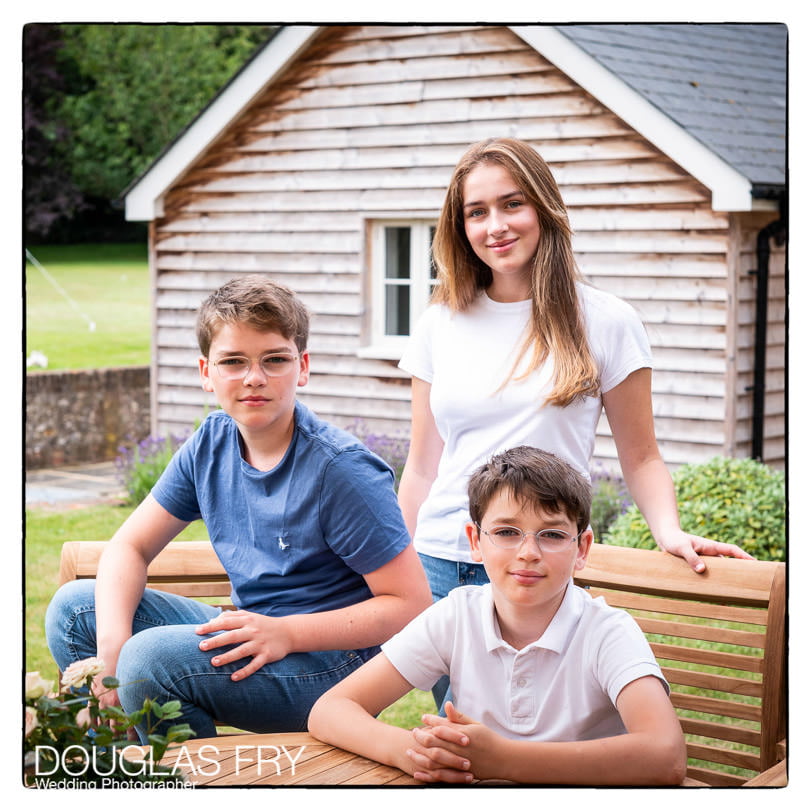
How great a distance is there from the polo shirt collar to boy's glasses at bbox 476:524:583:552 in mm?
94

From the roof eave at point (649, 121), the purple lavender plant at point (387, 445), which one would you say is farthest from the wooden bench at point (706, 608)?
the purple lavender plant at point (387, 445)

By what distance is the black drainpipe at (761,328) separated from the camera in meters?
5.95

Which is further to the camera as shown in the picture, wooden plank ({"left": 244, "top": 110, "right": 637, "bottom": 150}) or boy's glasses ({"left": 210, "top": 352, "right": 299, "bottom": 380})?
wooden plank ({"left": 244, "top": 110, "right": 637, "bottom": 150})

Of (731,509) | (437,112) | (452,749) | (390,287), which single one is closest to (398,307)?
(390,287)

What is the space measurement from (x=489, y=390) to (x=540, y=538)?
1.37 feet

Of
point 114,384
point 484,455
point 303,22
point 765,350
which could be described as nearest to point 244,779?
point 484,455

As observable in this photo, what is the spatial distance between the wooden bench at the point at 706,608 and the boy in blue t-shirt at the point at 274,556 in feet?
1.28

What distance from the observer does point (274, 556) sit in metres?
1.89

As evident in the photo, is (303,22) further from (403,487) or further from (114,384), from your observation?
(114,384)

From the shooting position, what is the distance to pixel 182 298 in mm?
8039

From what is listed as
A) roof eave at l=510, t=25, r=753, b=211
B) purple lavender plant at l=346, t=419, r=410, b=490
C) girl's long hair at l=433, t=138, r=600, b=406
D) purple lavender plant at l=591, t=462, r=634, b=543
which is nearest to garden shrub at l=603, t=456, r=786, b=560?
purple lavender plant at l=591, t=462, r=634, b=543

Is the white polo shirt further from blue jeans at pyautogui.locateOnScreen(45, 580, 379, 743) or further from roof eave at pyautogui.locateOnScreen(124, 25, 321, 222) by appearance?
roof eave at pyautogui.locateOnScreen(124, 25, 321, 222)

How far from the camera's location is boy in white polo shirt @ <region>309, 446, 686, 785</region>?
164cm

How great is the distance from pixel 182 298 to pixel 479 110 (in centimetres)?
270
